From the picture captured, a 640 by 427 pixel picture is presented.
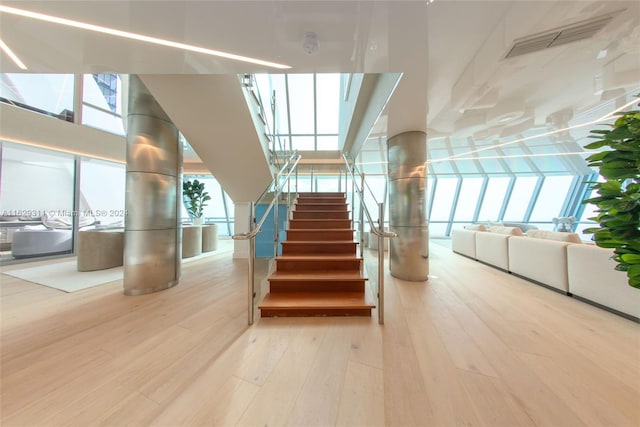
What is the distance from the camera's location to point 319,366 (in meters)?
1.53

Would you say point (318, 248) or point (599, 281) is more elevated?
point (318, 248)

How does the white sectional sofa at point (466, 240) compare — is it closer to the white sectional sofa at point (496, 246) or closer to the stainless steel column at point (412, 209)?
the white sectional sofa at point (496, 246)

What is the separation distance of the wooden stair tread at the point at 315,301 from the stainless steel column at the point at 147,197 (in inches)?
77.0

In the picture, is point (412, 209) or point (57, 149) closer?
point (412, 209)

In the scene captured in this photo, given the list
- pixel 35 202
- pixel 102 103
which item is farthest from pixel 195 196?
pixel 102 103

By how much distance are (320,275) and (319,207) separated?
2019mm

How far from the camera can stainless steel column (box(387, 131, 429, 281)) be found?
362 cm

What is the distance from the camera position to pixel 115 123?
6.39m

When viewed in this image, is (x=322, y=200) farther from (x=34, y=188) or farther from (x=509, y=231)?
(x=34, y=188)

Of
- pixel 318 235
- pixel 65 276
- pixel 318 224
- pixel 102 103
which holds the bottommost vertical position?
pixel 65 276

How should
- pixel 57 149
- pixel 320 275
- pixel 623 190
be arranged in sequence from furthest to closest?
1. pixel 57 149
2. pixel 320 275
3. pixel 623 190

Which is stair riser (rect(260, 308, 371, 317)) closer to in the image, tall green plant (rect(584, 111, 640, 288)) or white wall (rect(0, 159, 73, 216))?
tall green plant (rect(584, 111, 640, 288))

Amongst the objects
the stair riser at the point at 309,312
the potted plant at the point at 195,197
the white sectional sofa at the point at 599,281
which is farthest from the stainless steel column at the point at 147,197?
the white sectional sofa at the point at 599,281

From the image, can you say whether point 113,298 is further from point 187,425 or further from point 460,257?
point 460,257
